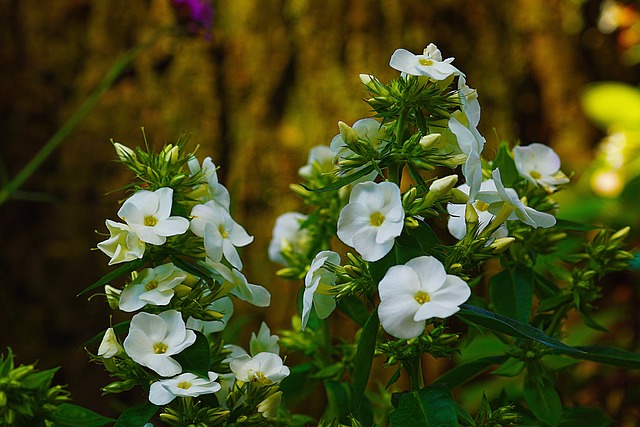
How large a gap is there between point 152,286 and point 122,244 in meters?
0.04

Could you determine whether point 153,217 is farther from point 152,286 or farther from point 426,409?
point 426,409

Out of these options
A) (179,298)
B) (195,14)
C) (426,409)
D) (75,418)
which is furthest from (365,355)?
(195,14)

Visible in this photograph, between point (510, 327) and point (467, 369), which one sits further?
point (467, 369)

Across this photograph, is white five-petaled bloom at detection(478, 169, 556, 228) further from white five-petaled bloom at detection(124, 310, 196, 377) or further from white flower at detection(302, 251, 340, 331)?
white five-petaled bloom at detection(124, 310, 196, 377)

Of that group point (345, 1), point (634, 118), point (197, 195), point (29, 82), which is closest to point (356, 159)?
point (197, 195)

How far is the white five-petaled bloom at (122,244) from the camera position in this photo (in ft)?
1.72

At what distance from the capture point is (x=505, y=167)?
0.72 m

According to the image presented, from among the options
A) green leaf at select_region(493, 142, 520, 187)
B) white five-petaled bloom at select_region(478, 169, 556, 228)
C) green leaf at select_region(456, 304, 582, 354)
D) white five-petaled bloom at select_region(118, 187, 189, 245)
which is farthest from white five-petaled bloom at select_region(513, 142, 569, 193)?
white five-petaled bloom at select_region(118, 187, 189, 245)

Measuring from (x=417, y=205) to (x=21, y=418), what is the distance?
15.0 inches

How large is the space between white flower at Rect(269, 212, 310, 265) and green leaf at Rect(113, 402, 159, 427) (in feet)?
0.97

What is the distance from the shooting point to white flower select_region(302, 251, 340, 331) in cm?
52

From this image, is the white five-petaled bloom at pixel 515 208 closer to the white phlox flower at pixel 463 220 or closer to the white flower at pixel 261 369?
the white phlox flower at pixel 463 220

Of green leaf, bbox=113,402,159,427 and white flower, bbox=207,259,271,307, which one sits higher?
white flower, bbox=207,259,271,307

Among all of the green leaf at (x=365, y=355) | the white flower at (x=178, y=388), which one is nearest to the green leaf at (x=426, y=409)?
the green leaf at (x=365, y=355)
